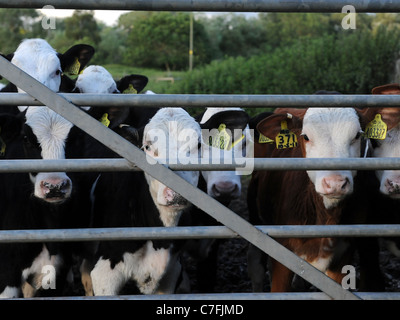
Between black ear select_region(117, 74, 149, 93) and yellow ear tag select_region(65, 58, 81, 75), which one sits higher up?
yellow ear tag select_region(65, 58, 81, 75)

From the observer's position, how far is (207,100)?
2.48 m

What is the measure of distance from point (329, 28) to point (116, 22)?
9914mm

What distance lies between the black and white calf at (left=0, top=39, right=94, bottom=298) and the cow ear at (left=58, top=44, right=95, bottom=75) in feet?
4.06

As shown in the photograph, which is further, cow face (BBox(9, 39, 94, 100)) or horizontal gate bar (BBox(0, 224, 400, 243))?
cow face (BBox(9, 39, 94, 100))

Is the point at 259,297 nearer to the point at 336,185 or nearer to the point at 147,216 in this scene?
the point at 336,185

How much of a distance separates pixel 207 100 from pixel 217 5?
1.31 ft

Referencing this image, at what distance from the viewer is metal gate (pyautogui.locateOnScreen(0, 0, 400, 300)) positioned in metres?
2.42

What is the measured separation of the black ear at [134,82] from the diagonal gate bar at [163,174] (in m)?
2.84

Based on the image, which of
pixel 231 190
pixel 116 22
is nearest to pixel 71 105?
pixel 231 190

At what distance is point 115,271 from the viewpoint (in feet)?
11.4

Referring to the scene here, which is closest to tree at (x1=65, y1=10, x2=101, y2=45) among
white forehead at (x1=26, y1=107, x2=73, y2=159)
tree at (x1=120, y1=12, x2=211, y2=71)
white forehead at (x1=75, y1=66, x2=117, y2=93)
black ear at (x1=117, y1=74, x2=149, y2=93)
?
tree at (x1=120, y1=12, x2=211, y2=71)

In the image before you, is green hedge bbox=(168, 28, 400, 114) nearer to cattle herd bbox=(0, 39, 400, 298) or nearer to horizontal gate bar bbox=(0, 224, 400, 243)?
cattle herd bbox=(0, 39, 400, 298)
